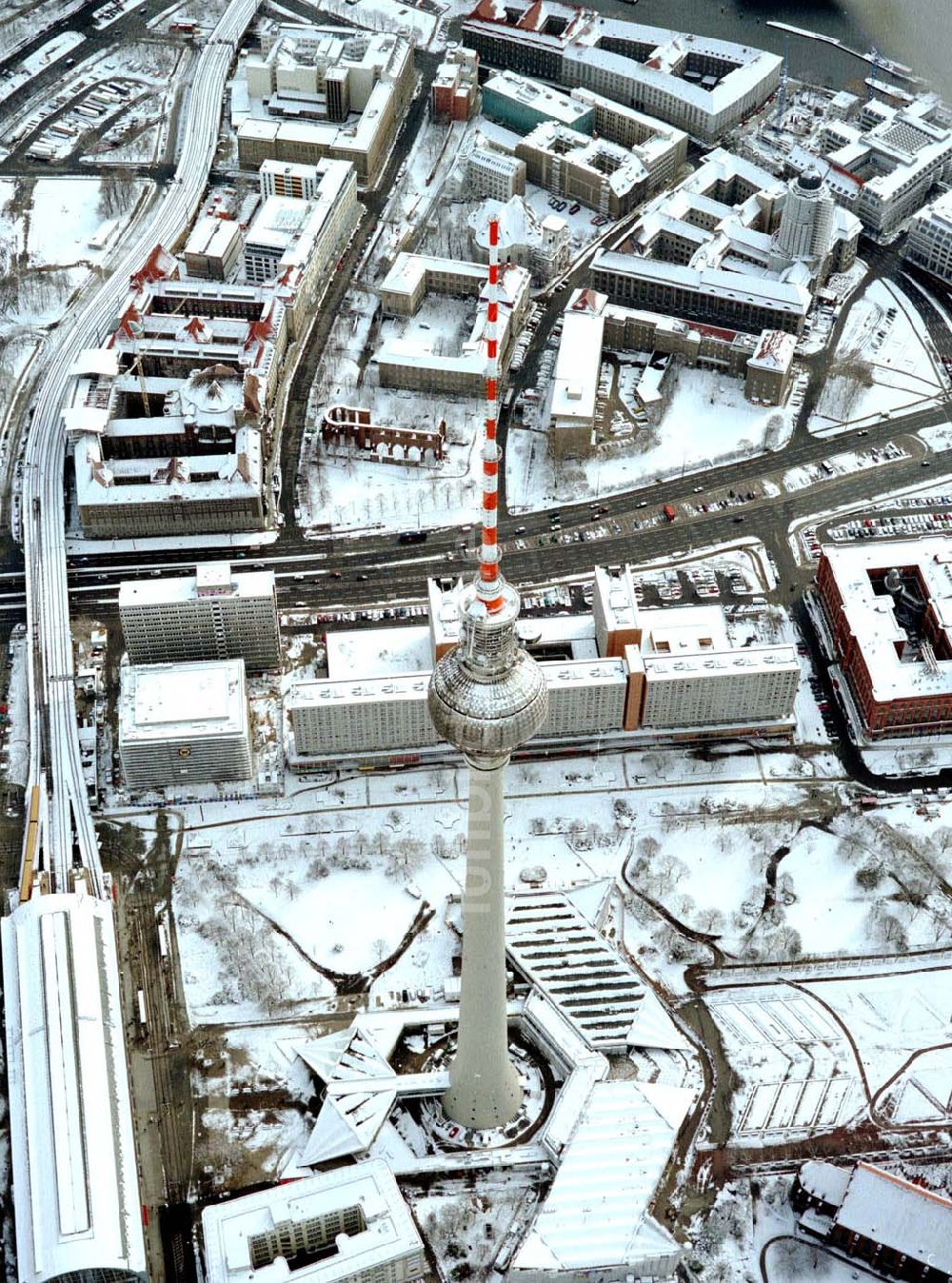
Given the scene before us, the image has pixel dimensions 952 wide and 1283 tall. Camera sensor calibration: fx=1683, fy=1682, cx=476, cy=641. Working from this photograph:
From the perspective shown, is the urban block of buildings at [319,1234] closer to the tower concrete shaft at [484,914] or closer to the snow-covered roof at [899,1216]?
the tower concrete shaft at [484,914]

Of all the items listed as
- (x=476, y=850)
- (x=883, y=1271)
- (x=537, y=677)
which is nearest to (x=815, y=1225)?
(x=883, y=1271)

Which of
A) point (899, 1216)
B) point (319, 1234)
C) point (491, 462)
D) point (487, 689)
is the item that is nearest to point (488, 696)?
point (487, 689)

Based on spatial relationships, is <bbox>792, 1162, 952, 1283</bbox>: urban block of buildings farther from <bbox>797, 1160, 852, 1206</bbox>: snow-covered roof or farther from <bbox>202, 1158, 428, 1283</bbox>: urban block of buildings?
<bbox>202, 1158, 428, 1283</bbox>: urban block of buildings

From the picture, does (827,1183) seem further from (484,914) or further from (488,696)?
(488,696)

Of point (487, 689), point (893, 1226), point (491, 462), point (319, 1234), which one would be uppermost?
point (491, 462)

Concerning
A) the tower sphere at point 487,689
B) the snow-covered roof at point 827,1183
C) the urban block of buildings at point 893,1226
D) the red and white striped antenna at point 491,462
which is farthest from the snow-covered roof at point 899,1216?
the red and white striped antenna at point 491,462
